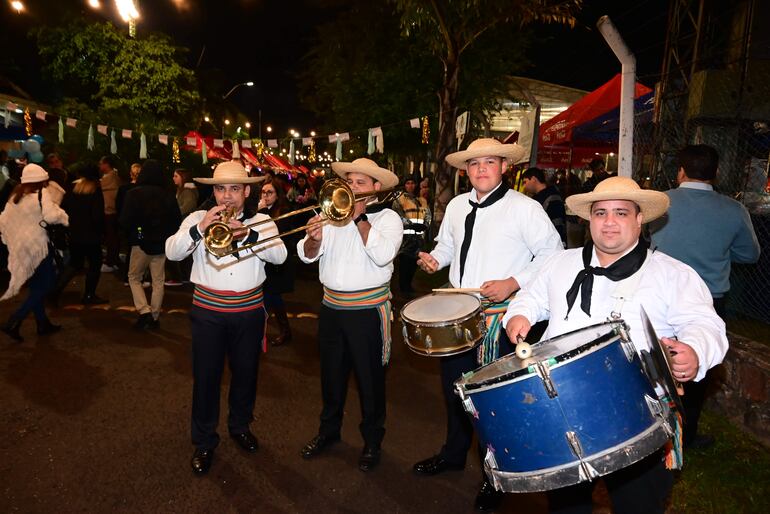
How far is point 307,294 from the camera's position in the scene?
31.0 feet

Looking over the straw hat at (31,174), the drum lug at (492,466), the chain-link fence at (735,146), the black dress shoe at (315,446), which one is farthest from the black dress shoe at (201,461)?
the chain-link fence at (735,146)

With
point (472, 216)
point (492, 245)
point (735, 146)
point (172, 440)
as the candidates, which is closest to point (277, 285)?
point (172, 440)

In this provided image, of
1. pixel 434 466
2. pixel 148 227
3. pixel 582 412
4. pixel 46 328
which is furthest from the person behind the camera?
pixel 148 227

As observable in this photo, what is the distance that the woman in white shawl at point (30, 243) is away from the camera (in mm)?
6336

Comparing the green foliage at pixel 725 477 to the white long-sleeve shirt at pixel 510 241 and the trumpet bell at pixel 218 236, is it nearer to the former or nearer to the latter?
the white long-sleeve shirt at pixel 510 241

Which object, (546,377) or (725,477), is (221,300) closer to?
(546,377)

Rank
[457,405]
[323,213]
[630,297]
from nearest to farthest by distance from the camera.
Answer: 1. [630,297]
2. [323,213]
3. [457,405]

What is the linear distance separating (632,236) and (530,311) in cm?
62

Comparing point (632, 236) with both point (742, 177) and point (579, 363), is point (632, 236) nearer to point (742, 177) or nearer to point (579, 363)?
point (579, 363)

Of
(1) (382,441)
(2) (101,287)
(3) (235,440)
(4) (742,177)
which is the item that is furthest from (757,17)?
(2) (101,287)

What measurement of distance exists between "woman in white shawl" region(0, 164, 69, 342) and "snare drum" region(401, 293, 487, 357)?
537 centimetres

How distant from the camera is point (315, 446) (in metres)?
4.05

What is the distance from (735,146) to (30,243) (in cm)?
852

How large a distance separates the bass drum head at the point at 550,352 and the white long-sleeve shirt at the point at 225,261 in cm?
193
